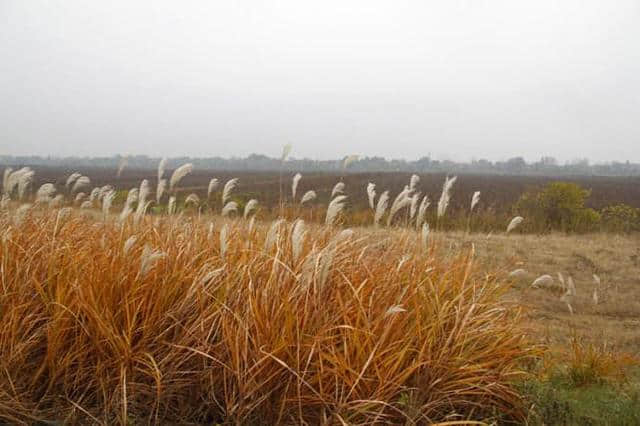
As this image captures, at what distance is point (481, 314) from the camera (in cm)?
355

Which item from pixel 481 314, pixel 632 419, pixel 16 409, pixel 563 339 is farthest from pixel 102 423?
pixel 563 339

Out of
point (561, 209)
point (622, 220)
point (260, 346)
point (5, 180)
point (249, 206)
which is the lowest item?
point (622, 220)

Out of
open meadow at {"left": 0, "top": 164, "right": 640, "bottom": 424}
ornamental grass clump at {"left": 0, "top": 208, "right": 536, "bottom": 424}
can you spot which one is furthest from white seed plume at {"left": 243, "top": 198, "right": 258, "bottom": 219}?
ornamental grass clump at {"left": 0, "top": 208, "right": 536, "bottom": 424}

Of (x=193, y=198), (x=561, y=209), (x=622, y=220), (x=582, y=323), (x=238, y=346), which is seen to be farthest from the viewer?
(x=622, y=220)

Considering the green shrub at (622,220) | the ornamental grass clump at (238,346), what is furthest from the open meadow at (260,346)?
the green shrub at (622,220)

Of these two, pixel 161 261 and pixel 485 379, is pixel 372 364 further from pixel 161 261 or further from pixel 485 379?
pixel 161 261

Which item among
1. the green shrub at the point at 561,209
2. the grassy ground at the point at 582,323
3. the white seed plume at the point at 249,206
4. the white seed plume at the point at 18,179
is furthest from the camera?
the green shrub at the point at 561,209

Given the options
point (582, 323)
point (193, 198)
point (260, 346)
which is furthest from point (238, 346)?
point (582, 323)

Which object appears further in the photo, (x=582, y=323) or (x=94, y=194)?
(x=582, y=323)

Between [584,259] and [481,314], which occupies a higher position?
[481,314]

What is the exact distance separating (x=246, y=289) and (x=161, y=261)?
0.69 meters

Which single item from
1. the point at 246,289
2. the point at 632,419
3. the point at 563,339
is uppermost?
the point at 246,289

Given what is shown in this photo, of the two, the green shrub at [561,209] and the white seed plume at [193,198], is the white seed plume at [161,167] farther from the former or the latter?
the green shrub at [561,209]

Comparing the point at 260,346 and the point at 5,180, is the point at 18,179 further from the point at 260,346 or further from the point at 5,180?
the point at 260,346
